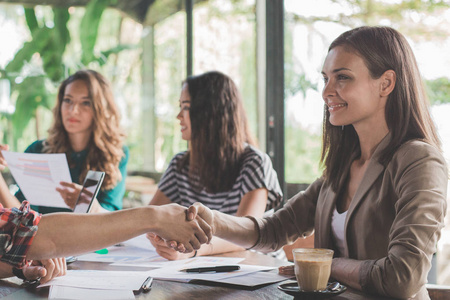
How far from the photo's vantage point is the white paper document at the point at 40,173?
220 cm

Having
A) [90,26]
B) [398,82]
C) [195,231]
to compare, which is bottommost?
[195,231]

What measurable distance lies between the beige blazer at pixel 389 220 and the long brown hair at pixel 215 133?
571 mm

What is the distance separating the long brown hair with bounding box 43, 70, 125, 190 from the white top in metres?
1.37

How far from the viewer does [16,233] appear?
1278 mm

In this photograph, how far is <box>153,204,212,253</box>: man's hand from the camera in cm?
153

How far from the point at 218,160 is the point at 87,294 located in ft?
4.00

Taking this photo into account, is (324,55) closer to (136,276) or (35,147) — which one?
(35,147)

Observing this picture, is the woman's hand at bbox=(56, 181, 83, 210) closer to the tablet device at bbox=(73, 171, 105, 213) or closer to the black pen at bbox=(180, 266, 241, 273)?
the tablet device at bbox=(73, 171, 105, 213)

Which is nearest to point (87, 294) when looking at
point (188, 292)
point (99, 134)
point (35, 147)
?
point (188, 292)

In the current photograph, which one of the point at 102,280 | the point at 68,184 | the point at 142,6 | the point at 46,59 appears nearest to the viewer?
A: the point at 102,280

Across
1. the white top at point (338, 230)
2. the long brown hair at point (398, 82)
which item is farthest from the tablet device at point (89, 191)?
the long brown hair at point (398, 82)

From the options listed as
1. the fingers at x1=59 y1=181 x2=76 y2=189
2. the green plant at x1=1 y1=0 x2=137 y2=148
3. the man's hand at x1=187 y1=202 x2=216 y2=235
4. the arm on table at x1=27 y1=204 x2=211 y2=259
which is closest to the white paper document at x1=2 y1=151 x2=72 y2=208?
the fingers at x1=59 y1=181 x2=76 y2=189

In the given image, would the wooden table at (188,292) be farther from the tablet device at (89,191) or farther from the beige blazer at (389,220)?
the tablet device at (89,191)

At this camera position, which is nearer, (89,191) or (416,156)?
(416,156)
